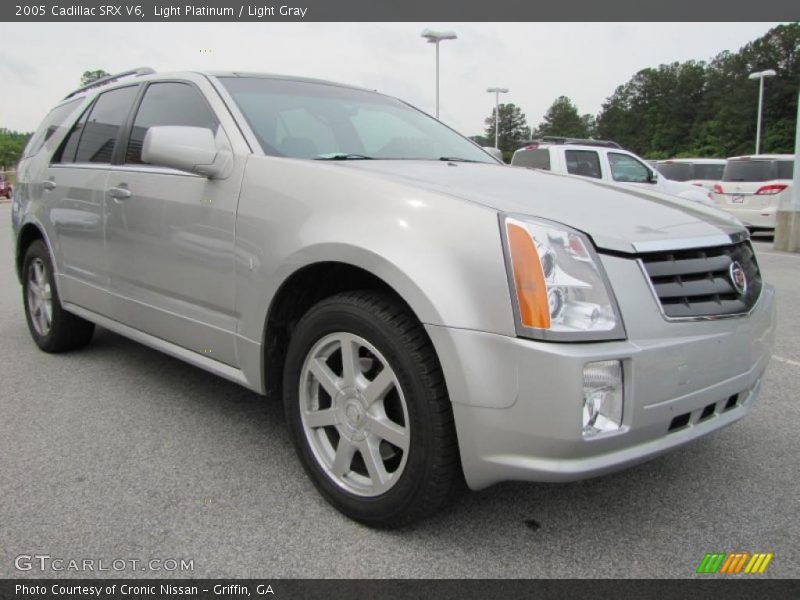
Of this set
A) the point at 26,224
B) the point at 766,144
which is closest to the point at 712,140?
the point at 766,144

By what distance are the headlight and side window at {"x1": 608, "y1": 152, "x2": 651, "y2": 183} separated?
985 cm

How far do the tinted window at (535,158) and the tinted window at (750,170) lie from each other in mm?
4763

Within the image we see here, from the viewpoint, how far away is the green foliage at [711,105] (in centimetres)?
6194

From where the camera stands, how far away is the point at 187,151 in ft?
8.64

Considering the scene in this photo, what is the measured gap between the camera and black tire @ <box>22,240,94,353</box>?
13.8ft

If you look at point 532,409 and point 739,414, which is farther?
Result: point 739,414

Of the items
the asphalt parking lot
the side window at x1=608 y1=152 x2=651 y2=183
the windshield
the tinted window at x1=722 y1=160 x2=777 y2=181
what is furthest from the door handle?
the tinted window at x1=722 y1=160 x2=777 y2=181

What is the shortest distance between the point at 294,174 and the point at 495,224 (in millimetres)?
888

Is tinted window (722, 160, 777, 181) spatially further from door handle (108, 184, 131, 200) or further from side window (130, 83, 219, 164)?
door handle (108, 184, 131, 200)

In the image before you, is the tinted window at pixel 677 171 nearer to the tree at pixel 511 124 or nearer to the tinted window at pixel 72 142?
the tinted window at pixel 72 142

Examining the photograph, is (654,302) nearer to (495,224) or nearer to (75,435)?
(495,224)

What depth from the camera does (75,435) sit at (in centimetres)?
305

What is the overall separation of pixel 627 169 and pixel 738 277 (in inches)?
383
